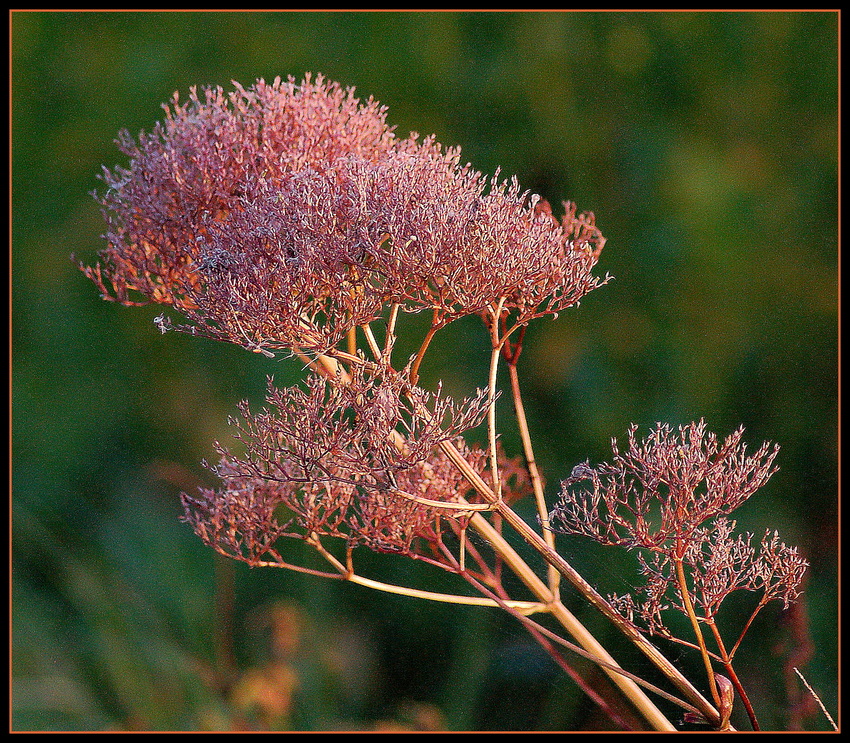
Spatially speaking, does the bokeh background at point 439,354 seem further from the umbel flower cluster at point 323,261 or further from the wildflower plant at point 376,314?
the umbel flower cluster at point 323,261

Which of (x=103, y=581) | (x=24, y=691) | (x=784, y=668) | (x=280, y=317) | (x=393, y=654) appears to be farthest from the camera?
(x=103, y=581)

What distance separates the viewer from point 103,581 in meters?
1.43

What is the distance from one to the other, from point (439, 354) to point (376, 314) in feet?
2.48

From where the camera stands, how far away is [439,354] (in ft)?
4.15

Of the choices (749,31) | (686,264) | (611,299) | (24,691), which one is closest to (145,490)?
(24,691)

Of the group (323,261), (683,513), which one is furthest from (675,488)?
(323,261)

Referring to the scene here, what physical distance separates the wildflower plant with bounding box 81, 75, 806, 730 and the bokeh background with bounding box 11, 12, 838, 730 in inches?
9.1

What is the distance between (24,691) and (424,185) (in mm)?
1266

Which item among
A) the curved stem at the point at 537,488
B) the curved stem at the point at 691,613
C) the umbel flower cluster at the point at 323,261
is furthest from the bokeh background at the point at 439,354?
the umbel flower cluster at the point at 323,261

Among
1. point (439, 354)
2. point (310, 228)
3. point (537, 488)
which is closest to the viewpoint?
point (310, 228)

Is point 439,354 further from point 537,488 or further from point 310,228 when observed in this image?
point 310,228

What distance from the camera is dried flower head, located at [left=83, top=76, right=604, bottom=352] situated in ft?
1.57

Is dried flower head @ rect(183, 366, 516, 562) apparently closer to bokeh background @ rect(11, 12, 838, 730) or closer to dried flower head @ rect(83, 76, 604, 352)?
dried flower head @ rect(83, 76, 604, 352)
